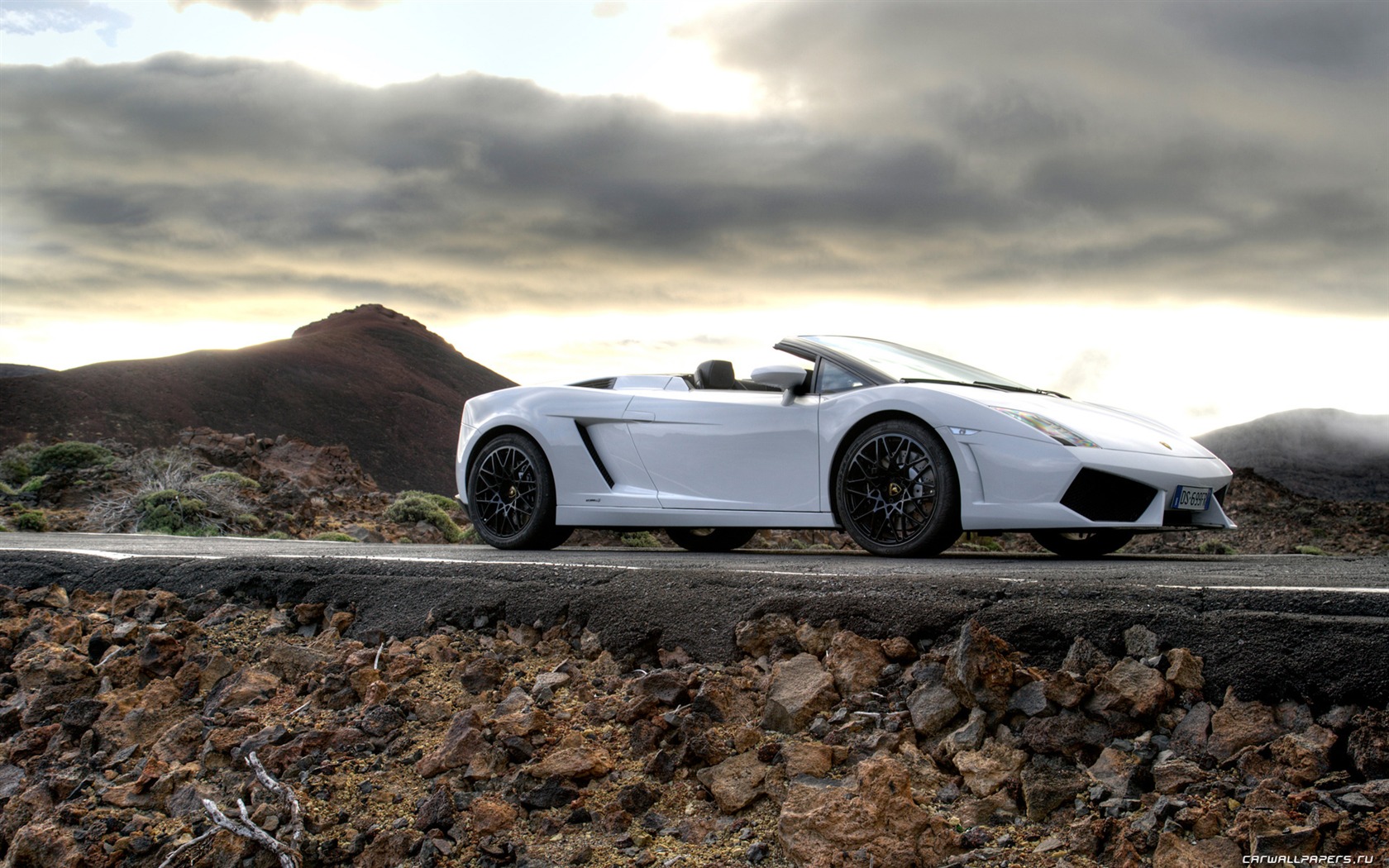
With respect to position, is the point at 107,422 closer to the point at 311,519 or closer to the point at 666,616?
the point at 311,519

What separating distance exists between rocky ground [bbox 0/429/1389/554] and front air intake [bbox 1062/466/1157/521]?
6627 mm

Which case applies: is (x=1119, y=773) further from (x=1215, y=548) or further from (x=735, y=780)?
(x=1215, y=548)

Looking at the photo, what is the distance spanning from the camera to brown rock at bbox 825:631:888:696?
3254 mm

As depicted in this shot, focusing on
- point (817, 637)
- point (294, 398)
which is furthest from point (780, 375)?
point (294, 398)

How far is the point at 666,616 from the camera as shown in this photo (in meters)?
3.90

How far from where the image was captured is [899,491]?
5.40m

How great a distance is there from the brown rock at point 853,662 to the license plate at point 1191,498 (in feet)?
8.02

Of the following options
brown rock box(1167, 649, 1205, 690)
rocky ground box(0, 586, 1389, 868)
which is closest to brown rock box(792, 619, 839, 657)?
rocky ground box(0, 586, 1389, 868)

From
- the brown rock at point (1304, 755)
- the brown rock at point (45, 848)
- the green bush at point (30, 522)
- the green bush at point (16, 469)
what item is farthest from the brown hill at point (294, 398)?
the brown rock at point (1304, 755)

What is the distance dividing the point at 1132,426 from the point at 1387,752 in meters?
3.17

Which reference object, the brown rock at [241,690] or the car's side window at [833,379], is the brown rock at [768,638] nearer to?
the brown rock at [241,690]

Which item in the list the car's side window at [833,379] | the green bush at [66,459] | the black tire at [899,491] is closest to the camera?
the black tire at [899,491]

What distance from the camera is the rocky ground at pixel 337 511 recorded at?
50.1ft

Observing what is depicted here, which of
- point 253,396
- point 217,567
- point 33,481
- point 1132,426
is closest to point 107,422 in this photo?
point 253,396
